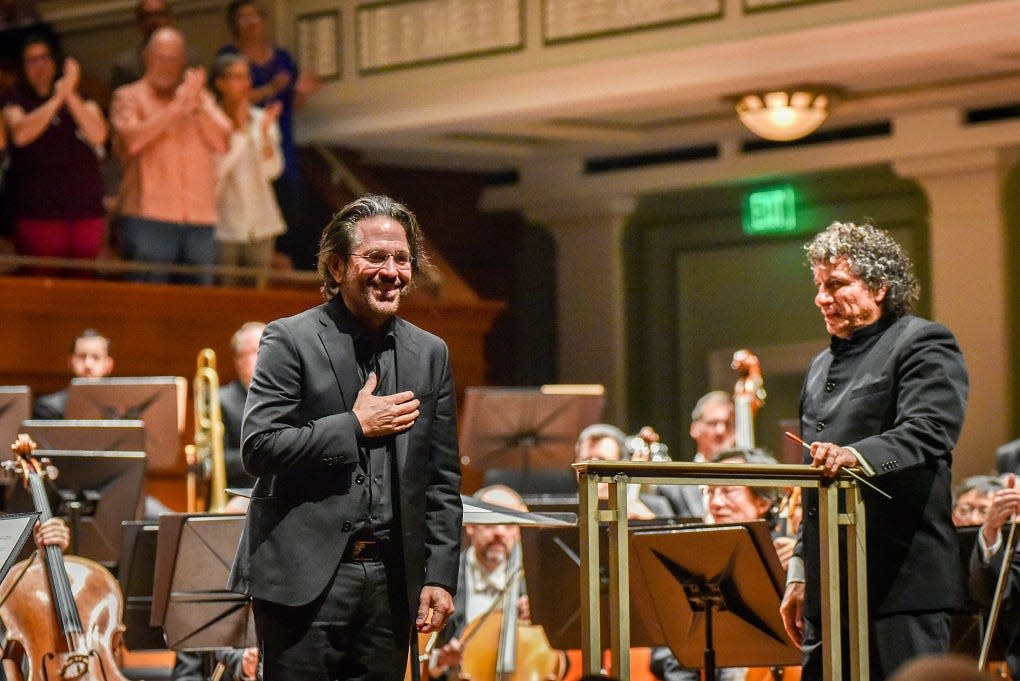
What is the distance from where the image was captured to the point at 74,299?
9125 mm

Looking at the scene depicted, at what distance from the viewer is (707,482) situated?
3668 millimetres

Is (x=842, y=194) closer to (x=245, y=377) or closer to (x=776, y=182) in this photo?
(x=776, y=182)

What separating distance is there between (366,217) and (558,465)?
451 cm

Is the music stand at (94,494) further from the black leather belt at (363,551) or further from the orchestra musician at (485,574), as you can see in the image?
the black leather belt at (363,551)

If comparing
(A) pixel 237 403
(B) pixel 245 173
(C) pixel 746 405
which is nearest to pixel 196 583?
(A) pixel 237 403

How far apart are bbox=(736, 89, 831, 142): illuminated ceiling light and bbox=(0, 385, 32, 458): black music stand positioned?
4.00 meters

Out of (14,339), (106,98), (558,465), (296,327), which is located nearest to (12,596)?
(296,327)

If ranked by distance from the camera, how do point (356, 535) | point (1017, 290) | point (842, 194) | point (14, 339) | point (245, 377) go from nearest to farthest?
point (356, 535) → point (245, 377) → point (14, 339) → point (1017, 290) → point (842, 194)

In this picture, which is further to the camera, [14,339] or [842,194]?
[842,194]

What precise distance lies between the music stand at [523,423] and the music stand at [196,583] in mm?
2486

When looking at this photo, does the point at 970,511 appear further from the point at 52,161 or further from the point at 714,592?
the point at 52,161

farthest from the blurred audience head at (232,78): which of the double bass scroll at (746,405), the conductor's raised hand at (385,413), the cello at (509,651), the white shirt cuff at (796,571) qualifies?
the conductor's raised hand at (385,413)

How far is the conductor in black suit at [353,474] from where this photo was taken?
3551 millimetres

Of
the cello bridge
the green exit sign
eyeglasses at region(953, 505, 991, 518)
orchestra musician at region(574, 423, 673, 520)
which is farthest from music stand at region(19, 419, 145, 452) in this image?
the green exit sign
